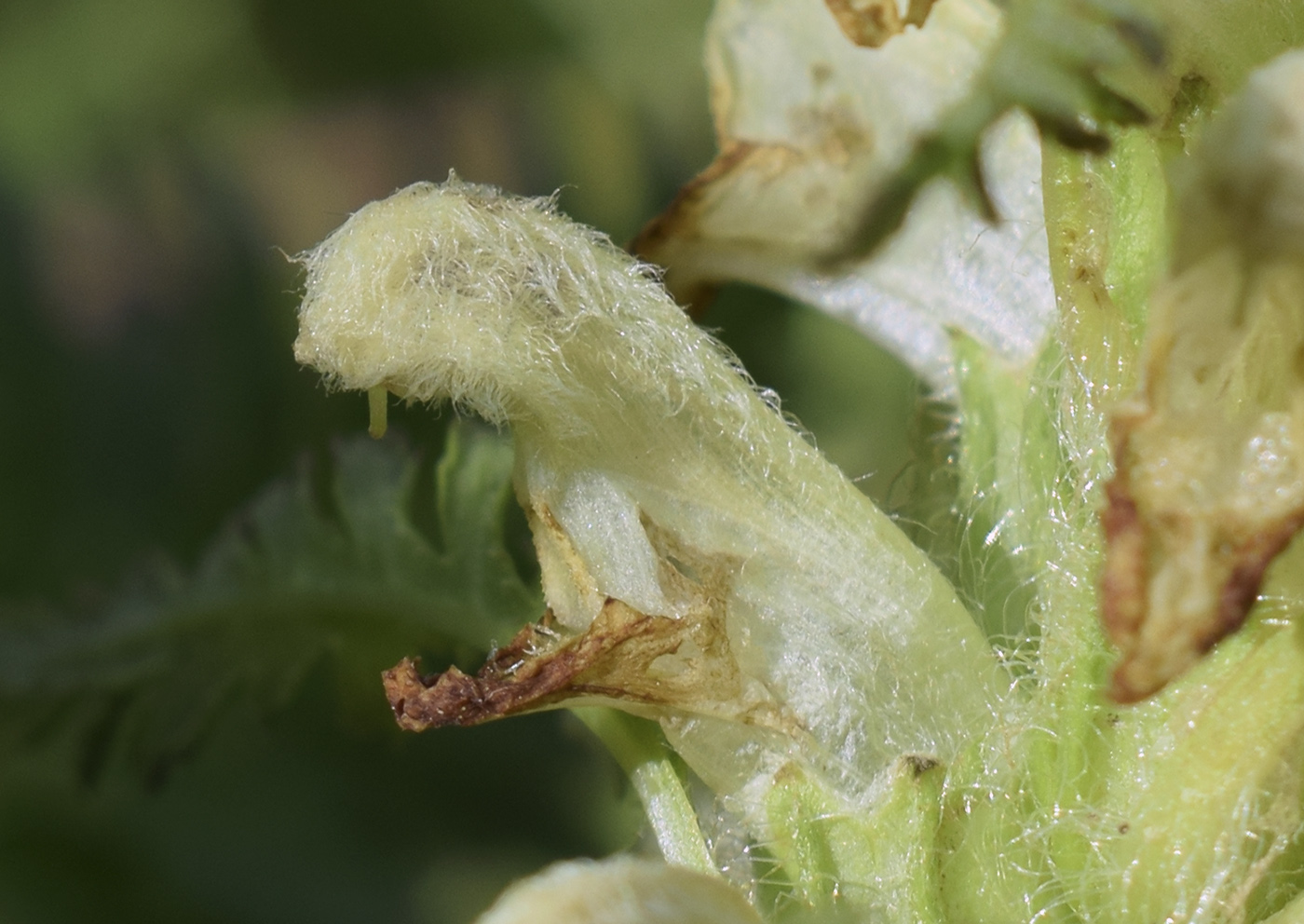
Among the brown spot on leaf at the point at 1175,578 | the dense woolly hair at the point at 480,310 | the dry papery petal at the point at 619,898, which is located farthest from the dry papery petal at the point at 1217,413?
the dense woolly hair at the point at 480,310

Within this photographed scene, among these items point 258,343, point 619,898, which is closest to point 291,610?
point 619,898

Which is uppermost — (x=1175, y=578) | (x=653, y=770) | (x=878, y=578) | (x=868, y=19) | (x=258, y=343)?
(x=868, y=19)

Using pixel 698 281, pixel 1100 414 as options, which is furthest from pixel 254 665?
pixel 1100 414

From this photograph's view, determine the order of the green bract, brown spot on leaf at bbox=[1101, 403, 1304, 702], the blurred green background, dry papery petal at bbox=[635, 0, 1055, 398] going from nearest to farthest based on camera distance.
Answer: brown spot on leaf at bbox=[1101, 403, 1304, 702], the green bract, dry papery petal at bbox=[635, 0, 1055, 398], the blurred green background

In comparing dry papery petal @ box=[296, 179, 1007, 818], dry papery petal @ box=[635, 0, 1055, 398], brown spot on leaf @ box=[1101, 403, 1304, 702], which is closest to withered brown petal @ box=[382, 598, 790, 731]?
dry papery petal @ box=[296, 179, 1007, 818]

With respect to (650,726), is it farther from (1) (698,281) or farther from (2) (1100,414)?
(1) (698,281)

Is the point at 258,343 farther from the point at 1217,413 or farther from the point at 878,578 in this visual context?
the point at 1217,413

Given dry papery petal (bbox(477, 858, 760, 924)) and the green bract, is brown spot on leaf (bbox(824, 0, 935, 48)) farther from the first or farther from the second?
dry papery petal (bbox(477, 858, 760, 924))
